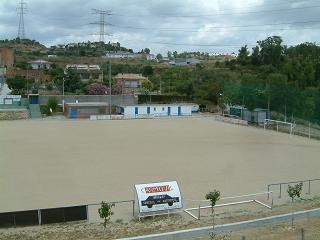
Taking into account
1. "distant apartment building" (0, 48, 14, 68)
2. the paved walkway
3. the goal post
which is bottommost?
the paved walkway

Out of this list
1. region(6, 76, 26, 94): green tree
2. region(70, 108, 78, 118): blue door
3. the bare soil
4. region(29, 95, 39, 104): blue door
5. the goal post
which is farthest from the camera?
region(6, 76, 26, 94): green tree

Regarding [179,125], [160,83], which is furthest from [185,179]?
[160,83]

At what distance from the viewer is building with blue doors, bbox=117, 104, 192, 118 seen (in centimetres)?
5725

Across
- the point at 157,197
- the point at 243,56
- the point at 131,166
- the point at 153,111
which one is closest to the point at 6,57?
the point at 243,56

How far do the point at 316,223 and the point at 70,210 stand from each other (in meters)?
8.16

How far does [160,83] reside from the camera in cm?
9306

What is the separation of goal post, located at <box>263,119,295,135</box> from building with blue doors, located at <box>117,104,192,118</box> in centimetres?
1490

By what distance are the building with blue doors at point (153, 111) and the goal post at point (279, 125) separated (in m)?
14.9

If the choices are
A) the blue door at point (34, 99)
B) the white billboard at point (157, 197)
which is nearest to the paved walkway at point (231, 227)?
the white billboard at point (157, 197)

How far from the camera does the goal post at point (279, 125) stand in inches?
1688

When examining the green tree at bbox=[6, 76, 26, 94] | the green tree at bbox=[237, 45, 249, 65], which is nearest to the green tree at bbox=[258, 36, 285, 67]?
the green tree at bbox=[237, 45, 249, 65]

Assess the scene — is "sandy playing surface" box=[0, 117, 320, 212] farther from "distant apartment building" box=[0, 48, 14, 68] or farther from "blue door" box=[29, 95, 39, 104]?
"distant apartment building" box=[0, 48, 14, 68]

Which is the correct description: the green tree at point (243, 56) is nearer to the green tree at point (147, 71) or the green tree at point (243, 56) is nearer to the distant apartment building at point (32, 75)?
the green tree at point (147, 71)

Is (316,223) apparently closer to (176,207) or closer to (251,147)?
(176,207)
